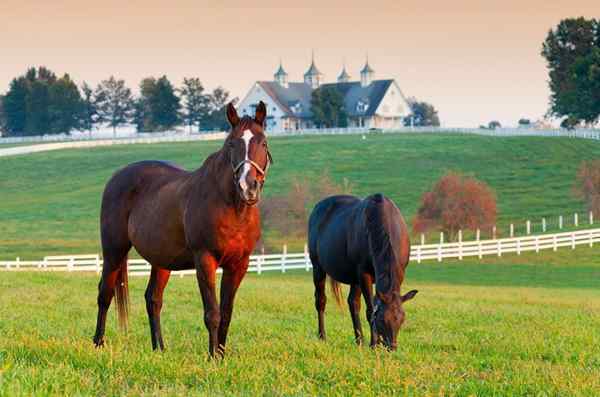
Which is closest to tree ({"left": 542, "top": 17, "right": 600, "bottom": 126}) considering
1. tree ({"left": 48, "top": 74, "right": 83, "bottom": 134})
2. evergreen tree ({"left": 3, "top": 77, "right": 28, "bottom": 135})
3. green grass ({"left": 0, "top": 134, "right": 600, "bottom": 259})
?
green grass ({"left": 0, "top": 134, "right": 600, "bottom": 259})

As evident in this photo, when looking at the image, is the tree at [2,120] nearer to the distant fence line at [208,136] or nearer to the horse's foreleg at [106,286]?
the distant fence line at [208,136]

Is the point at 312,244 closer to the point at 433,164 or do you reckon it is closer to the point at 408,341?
the point at 408,341

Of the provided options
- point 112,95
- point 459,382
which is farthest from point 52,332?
point 112,95

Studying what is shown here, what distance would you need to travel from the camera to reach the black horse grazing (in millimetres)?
10992

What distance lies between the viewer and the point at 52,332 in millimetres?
12750

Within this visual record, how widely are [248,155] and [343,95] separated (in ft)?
467

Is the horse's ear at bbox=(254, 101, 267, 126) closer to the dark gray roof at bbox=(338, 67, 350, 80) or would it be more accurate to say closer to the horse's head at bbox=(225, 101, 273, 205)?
the horse's head at bbox=(225, 101, 273, 205)

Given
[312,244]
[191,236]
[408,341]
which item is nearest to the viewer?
[191,236]

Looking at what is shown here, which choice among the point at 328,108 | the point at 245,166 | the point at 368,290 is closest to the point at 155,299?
the point at 368,290

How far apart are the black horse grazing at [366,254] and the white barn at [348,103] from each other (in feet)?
431

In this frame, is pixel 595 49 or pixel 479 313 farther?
pixel 595 49

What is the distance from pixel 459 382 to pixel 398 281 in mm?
2579

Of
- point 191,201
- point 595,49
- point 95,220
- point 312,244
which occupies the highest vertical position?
point 595,49

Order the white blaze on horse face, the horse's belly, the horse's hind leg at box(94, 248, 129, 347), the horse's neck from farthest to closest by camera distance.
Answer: the horse's hind leg at box(94, 248, 129, 347), the horse's belly, the horse's neck, the white blaze on horse face
